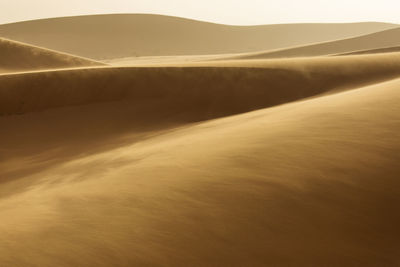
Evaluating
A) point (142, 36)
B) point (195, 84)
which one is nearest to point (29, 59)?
point (195, 84)

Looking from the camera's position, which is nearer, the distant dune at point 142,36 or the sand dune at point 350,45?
the sand dune at point 350,45

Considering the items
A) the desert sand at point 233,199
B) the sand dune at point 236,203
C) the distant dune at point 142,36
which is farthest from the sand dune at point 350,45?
the sand dune at point 236,203

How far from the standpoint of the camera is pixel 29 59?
15484 millimetres

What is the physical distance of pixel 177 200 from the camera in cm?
280

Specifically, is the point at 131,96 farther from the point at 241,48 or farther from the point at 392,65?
the point at 241,48

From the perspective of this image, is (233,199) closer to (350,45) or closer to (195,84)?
(195,84)

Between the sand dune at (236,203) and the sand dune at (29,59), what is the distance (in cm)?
1163

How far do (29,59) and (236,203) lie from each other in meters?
14.4

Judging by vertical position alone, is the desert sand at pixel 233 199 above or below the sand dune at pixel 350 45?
below

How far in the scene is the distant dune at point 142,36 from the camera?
6462 centimetres

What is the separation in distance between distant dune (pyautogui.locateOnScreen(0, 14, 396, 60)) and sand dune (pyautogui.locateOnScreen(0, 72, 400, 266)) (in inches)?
2239

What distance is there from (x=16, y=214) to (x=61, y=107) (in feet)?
20.1

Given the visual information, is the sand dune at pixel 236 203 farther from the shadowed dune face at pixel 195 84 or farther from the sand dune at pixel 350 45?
the sand dune at pixel 350 45

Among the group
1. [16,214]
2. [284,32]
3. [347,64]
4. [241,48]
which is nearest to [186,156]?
[16,214]
